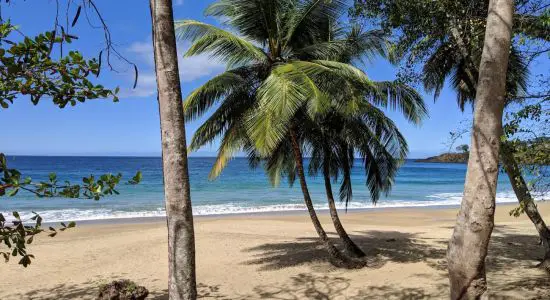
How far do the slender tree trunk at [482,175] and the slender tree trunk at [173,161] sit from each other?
1.93 metres

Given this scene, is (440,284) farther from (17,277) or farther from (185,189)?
(17,277)

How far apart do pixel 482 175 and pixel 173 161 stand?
2213mm

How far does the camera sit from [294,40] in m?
8.53

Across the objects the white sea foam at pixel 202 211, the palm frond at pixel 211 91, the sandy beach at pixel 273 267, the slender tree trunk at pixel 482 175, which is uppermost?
the palm frond at pixel 211 91

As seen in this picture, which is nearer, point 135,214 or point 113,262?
point 113,262

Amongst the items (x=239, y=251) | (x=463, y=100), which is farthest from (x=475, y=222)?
(x=463, y=100)

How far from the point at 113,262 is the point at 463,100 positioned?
33.8ft

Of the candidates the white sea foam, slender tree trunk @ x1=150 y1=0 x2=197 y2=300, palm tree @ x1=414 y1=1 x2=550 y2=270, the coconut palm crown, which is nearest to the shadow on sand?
palm tree @ x1=414 y1=1 x2=550 y2=270

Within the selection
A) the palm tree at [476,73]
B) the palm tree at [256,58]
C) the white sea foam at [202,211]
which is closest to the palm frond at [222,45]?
the palm tree at [256,58]

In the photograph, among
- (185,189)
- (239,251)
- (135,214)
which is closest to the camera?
(185,189)

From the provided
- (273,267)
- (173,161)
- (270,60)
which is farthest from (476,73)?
(173,161)

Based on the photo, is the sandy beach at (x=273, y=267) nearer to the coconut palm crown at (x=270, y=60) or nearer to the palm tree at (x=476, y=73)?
the palm tree at (x=476, y=73)

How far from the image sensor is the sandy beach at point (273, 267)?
269 inches

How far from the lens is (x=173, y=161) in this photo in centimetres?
330
